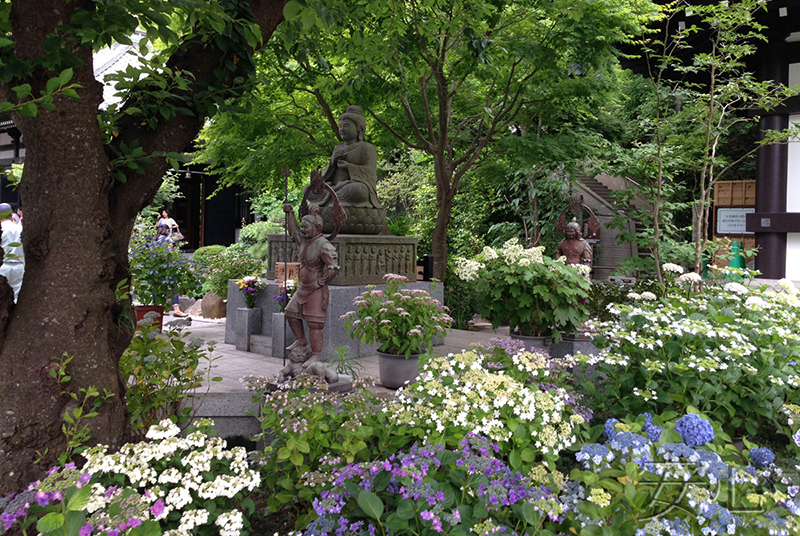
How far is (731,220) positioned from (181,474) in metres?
19.0

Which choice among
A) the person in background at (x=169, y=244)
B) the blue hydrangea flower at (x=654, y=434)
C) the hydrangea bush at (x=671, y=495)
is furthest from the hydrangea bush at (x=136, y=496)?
the person in background at (x=169, y=244)

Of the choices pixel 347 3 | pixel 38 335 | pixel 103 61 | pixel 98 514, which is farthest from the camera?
pixel 103 61

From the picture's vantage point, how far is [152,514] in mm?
2533

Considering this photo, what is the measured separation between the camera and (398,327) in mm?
5527

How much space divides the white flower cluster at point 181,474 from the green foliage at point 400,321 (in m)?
2.67

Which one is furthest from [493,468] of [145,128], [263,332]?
[263,332]

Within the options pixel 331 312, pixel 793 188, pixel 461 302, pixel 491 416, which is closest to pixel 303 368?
pixel 331 312

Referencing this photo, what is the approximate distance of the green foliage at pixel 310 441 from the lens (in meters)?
2.95

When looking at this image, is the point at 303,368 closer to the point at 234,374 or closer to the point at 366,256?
the point at 234,374

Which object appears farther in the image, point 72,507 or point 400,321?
point 400,321

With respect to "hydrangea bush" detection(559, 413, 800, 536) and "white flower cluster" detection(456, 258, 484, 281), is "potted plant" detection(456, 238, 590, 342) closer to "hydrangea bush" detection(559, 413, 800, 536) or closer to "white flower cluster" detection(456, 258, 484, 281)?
"white flower cluster" detection(456, 258, 484, 281)

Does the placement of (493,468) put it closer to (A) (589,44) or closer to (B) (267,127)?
(A) (589,44)

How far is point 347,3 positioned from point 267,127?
17.1ft

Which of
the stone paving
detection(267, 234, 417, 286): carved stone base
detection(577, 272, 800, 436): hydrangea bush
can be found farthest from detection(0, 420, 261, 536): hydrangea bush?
detection(267, 234, 417, 286): carved stone base
